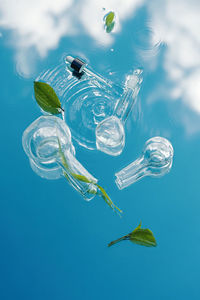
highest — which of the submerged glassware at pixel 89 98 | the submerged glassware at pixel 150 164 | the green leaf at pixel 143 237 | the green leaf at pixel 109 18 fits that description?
the green leaf at pixel 109 18

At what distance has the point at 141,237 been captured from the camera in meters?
0.71

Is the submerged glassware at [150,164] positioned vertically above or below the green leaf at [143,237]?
above

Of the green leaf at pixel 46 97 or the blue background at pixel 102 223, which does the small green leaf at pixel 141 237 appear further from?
the green leaf at pixel 46 97

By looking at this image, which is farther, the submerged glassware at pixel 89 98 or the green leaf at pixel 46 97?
the submerged glassware at pixel 89 98

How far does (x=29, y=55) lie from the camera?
77 centimetres

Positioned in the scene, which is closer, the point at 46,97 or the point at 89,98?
the point at 46,97

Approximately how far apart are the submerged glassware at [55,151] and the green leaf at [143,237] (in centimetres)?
13

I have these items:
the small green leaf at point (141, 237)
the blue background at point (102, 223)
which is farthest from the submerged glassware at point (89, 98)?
the small green leaf at point (141, 237)

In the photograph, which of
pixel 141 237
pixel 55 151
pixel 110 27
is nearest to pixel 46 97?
pixel 55 151

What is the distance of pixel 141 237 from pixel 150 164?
6.4 inches

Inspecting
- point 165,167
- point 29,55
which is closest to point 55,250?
point 165,167

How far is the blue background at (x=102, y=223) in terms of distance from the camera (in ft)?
2.40

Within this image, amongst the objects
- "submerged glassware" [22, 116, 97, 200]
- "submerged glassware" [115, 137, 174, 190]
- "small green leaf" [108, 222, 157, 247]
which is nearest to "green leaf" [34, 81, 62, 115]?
"submerged glassware" [22, 116, 97, 200]

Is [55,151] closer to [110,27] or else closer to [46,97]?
[46,97]
